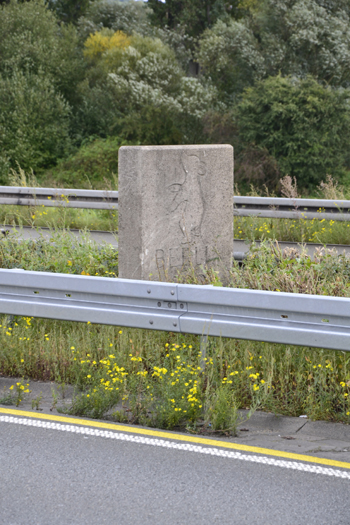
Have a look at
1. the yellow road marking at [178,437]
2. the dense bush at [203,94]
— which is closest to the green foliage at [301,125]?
the dense bush at [203,94]

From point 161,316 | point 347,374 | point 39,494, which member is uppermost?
point 161,316

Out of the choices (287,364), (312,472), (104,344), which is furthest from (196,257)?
(312,472)

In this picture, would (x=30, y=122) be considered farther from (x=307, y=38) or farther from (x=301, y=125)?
(x=307, y=38)

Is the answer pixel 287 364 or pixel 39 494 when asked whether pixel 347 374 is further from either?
pixel 39 494

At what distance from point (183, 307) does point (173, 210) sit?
2018 millimetres

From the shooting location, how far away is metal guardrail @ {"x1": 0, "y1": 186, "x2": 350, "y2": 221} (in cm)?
1119

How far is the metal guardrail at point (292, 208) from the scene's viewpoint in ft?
36.5

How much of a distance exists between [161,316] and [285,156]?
22734mm

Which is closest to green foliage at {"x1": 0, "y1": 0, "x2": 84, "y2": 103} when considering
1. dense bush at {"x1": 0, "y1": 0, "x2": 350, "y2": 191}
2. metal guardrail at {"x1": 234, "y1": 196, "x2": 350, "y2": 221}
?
dense bush at {"x1": 0, "y1": 0, "x2": 350, "y2": 191}

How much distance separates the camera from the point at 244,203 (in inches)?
468

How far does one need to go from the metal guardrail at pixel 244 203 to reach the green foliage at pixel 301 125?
14218 millimetres

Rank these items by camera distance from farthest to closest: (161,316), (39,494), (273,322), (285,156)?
(285,156) → (161,316) → (273,322) → (39,494)

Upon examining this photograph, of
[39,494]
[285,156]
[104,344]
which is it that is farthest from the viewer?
[285,156]

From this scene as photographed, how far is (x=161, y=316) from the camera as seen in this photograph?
5.11 metres
